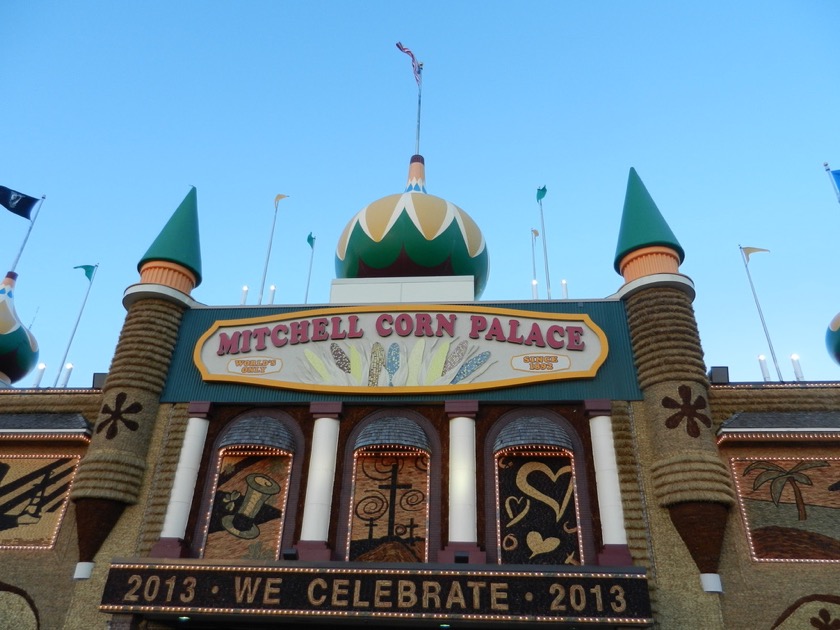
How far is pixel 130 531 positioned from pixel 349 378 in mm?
6773

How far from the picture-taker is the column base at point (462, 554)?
15203 mm

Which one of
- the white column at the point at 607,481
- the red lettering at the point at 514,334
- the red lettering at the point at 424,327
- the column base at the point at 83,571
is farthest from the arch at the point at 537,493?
the column base at the point at 83,571

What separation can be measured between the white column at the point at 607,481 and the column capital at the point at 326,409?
673cm

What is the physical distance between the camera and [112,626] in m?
15.2

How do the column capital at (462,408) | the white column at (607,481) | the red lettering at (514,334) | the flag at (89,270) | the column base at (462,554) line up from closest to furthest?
the column base at (462,554), the white column at (607,481), the column capital at (462,408), the red lettering at (514,334), the flag at (89,270)

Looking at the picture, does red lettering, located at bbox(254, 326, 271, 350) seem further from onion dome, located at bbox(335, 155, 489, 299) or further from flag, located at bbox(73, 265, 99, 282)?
flag, located at bbox(73, 265, 99, 282)

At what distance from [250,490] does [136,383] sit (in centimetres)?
Result: 447

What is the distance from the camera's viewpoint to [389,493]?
16.8 metres

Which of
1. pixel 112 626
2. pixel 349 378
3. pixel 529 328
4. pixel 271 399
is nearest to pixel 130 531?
pixel 112 626

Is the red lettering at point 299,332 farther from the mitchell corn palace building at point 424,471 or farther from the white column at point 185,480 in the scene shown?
the white column at point 185,480

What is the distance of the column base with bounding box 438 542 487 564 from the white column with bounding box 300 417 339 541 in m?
2.98

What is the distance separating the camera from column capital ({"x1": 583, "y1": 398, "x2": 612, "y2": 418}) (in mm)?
17000

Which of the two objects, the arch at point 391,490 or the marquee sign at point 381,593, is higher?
the arch at point 391,490

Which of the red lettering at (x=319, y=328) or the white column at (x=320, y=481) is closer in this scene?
the white column at (x=320, y=481)
